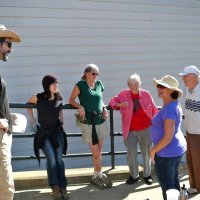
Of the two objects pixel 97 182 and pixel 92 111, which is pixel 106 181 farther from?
pixel 92 111

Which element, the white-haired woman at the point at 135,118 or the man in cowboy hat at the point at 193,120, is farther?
the white-haired woman at the point at 135,118

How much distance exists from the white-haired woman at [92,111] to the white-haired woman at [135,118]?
26 cm

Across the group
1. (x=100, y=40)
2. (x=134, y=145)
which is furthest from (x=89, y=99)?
(x=100, y=40)

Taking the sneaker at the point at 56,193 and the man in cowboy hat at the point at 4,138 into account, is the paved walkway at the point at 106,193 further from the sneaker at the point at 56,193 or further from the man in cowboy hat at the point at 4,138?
the man in cowboy hat at the point at 4,138

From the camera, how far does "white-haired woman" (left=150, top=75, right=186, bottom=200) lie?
362 centimetres

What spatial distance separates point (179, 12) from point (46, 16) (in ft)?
10.4

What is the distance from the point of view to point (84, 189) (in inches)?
190

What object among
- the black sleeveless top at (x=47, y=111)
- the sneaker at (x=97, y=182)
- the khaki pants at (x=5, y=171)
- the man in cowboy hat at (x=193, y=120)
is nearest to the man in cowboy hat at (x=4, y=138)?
the khaki pants at (x=5, y=171)

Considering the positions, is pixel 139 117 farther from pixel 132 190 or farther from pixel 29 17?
pixel 29 17

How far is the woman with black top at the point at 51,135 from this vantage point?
4.40 meters

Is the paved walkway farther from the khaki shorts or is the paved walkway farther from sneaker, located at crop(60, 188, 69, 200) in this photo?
the khaki shorts

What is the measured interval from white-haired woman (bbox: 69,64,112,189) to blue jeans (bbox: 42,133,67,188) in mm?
449

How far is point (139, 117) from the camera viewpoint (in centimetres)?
500

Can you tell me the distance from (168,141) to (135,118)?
4.70ft
